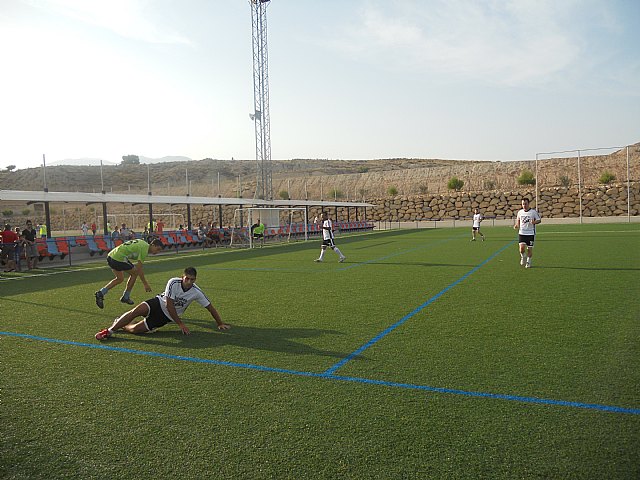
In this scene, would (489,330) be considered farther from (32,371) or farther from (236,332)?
(32,371)

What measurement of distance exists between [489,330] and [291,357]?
8.76 ft

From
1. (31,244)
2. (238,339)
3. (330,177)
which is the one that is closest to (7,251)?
(31,244)

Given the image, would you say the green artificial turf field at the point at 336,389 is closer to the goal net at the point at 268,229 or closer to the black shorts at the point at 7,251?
the black shorts at the point at 7,251

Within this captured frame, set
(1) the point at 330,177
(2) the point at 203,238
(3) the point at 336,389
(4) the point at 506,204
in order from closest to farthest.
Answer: (3) the point at 336,389 → (2) the point at 203,238 → (4) the point at 506,204 → (1) the point at 330,177

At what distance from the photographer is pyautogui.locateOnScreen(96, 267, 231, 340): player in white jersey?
6375 mm

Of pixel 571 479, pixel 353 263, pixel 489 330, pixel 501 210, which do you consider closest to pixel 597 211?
pixel 501 210

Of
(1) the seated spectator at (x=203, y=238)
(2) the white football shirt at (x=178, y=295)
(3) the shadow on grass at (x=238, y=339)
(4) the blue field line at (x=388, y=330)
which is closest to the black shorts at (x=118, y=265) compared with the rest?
(3) the shadow on grass at (x=238, y=339)

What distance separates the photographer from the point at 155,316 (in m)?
6.53

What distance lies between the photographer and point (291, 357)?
5.50 metres

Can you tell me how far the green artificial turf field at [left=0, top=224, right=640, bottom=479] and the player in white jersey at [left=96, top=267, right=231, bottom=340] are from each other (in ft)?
0.62

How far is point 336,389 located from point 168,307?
2.83 metres

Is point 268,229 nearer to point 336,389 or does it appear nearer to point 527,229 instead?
point 527,229

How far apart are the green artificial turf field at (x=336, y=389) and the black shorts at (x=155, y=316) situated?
0.74ft

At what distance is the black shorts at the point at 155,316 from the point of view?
21.4 feet
